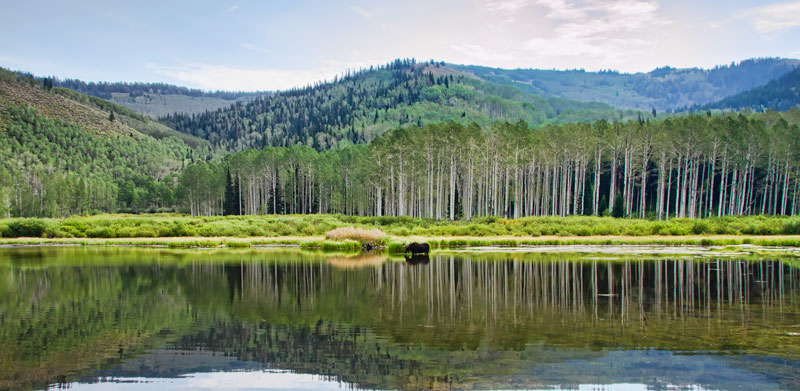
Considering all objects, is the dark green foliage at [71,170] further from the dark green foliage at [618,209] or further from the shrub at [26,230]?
the dark green foliage at [618,209]

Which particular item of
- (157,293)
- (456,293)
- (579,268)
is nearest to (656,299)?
(456,293)

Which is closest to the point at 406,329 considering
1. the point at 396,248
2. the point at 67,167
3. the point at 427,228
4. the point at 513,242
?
the point at 396,248

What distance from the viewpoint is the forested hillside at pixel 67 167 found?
396ft

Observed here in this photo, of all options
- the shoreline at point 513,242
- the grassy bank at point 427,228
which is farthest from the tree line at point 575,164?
the shoreline at point 513,242

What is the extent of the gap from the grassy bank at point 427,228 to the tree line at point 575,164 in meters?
11.8

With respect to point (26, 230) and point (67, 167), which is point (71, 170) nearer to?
point (67, 167)

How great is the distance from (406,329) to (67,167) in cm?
16858

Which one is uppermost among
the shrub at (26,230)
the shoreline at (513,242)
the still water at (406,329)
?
the still water at (406,329)

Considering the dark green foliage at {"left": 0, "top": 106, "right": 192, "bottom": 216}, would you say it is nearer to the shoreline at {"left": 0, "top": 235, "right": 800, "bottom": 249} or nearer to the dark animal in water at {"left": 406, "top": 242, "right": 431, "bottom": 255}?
the shoreline at {"left": 0, "top": 235, "right": 800, "bottom": 249}

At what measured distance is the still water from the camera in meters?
11.1

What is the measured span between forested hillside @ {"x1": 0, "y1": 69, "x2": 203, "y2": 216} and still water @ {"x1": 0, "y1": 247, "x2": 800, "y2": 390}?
340ft

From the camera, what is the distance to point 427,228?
6284 cm

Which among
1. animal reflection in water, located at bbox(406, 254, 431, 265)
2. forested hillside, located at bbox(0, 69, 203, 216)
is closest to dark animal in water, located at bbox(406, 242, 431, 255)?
animal reflection in water, located at bbox(406, 254, 431, 265)

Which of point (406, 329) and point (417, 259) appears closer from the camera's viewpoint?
point (406, 329)
